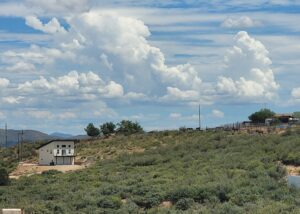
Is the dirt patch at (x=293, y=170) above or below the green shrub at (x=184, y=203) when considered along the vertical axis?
above

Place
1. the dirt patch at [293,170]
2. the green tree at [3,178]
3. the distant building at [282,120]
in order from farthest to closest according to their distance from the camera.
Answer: the distant building at [282,120], the green tree at [3,178], the dirt patch at [293,170]

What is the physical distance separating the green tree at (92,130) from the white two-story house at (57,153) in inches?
1540

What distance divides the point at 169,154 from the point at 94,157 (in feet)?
69.6

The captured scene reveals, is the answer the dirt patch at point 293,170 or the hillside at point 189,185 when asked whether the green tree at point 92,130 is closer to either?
the hillside at point 189,185

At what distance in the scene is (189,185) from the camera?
135 ft

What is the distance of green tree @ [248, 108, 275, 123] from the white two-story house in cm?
4101

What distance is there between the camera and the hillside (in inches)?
1321

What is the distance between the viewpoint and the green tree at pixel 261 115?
399 feet

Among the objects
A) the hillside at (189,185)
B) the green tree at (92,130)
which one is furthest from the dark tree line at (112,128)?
the hillside at (189,185)

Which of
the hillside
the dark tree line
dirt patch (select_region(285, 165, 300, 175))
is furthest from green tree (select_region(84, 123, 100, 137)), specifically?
dirt patch (select_region(285, 165, 300, 175))

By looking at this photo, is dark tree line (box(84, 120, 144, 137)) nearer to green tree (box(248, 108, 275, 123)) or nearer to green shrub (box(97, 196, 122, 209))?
green tree (box(248, 108, 275, 123))

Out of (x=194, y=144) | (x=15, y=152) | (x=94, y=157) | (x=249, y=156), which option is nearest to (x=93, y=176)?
(x=249, y=156)

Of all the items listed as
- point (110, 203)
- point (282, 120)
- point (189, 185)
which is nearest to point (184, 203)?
point (110, 203)

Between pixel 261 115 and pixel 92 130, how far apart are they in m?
37.4
